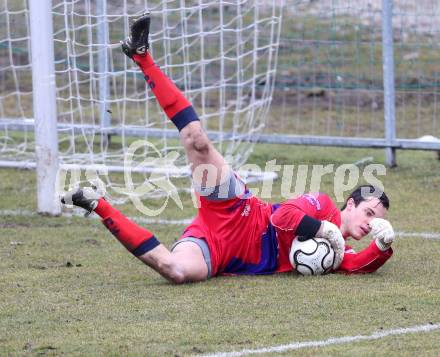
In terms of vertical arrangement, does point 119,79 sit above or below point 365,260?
below

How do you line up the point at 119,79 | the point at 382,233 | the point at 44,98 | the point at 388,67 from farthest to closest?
the point at 119,79 → the point at 388,67 → the point at 44,98 → the point at 382,233

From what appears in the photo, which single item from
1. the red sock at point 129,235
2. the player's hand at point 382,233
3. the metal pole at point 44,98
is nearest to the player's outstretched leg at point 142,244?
the red sock at point 129,235

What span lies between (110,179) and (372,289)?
170 inches

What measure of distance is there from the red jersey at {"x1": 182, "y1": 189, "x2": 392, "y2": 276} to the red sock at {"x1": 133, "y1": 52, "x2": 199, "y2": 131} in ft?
1.54

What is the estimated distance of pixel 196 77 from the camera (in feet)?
41.5

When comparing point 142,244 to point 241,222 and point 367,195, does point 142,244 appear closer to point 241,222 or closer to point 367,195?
point 241,222

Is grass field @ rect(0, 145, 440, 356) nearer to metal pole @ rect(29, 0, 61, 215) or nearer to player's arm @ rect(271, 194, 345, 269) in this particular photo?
player's arm @ rect(271, 194, 345, 269)

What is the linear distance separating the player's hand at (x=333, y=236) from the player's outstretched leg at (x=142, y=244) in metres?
0.67

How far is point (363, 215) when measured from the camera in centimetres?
598

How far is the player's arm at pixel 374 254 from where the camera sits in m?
5.77

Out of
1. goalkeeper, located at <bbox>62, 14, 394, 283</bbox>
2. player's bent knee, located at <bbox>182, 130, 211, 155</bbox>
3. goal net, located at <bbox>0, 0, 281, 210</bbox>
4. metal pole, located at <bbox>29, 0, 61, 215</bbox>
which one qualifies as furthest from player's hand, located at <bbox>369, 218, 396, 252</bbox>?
metal pole, located at <bbox>29, 0, 61, 215</bbox>

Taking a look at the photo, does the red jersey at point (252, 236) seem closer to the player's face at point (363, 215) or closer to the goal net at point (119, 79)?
the player's face at point (363, 215)

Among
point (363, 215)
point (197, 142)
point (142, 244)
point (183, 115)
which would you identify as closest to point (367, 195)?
point (363, 215)

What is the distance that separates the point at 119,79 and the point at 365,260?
714 cm
